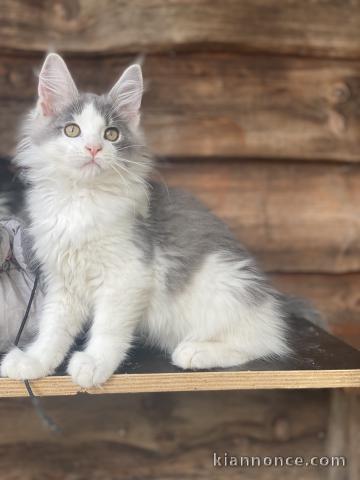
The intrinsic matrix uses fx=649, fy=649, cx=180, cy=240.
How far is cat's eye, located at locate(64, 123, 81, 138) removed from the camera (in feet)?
4.55

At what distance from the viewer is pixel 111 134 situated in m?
1.42

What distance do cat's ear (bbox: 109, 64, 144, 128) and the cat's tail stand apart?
0.72 m

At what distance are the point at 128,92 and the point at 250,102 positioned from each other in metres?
0.69

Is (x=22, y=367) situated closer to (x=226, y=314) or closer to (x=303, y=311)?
(x=226, y=314)

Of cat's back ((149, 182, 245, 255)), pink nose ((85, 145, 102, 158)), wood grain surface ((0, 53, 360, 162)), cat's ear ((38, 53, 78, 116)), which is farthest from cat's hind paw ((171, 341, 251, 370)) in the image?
wood grain surface ((0, 53, 360, 162))

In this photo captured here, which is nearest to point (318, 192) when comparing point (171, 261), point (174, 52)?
point (174, 52)

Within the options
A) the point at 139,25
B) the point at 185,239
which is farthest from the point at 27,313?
the point at 139,25

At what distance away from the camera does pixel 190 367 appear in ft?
4.56

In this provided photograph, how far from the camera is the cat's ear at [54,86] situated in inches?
54.7

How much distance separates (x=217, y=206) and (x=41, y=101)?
0.82 meters

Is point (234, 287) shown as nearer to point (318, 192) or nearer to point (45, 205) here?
point (45, 205)

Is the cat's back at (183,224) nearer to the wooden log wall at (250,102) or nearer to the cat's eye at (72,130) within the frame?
the cat's eye at (72,130)

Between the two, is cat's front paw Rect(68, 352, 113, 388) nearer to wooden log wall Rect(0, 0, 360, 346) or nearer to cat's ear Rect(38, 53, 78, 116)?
cat's ear Rect(38, 53, 78, 116)

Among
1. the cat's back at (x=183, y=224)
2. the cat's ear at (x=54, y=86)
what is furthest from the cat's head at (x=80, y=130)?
the cat's back at (x=183, y=224)
